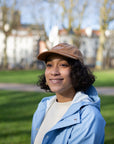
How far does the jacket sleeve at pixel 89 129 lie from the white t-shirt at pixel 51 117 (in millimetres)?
202

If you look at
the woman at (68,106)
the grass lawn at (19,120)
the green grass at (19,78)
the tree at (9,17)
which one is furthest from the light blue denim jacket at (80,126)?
the tree at (9,17)

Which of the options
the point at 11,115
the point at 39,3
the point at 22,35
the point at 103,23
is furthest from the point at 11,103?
the point at 22,35

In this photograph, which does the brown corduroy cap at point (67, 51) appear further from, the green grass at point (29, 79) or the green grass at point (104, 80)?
the green grass at point (29, 79)

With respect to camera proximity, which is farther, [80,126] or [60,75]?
[60,75]

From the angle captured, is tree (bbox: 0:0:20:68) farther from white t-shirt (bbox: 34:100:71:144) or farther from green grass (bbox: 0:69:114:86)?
white t-shirt (bbox: 34:100:71:144)

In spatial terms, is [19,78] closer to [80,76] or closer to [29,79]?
[29,79]

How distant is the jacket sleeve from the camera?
75.7 inches

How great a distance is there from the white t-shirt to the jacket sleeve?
20cm

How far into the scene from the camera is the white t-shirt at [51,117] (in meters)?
2.14

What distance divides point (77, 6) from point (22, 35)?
61.1 ft

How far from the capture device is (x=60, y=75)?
218cm

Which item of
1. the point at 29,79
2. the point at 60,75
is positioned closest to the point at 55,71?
the point at 60,75

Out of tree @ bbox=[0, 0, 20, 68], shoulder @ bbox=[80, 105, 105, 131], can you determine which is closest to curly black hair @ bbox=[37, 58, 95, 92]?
shoulder @ bbox=[80, 105, 105, 131]

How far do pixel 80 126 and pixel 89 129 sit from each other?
0.22 feet
